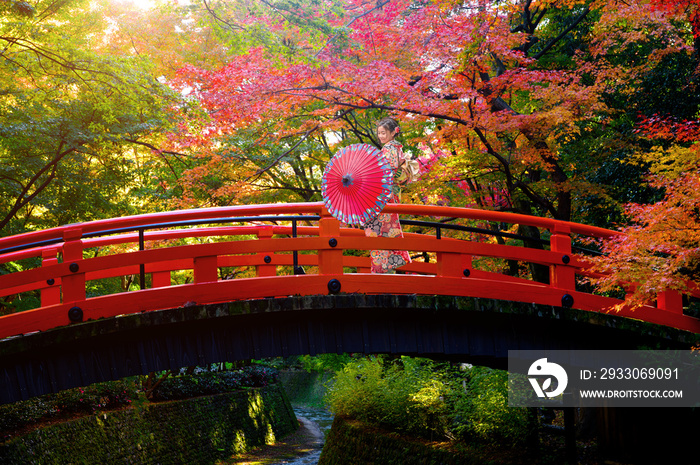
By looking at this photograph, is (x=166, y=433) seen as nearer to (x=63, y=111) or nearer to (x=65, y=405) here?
(x=65, y=405)

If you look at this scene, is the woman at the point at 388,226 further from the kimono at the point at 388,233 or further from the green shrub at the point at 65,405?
the green shrub at the point at 65,405

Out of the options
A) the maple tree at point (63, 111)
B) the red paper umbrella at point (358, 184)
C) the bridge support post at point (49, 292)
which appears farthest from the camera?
the maple tree at point (63, 111)

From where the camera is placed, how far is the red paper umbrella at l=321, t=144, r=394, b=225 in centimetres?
571

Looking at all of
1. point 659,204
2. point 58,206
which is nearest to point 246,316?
point 659,204

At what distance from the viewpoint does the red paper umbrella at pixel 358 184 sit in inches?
225

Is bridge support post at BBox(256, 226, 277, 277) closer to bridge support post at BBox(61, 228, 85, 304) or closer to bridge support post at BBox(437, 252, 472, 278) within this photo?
bridge support post at BBox(437, 252, 472, 278)

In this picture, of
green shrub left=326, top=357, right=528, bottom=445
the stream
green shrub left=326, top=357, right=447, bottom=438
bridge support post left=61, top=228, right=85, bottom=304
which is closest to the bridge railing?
bridge support post left=61, top=228, right=85, bottom=304

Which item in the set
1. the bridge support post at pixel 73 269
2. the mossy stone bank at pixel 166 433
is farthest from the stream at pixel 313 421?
the bridge support post at pixel 73 269

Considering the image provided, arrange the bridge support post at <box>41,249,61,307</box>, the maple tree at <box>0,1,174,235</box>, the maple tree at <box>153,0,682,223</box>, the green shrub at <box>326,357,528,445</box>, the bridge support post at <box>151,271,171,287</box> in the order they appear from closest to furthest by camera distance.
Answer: the bridge support post at <box>41,249,61,307</box> → the bridge support post at <box>151,271,171,287</box> → the green shrub at <box>326,357,528,445</box> → the maple tree at <box>153,0,682,223</box> → the maple tree at <box>0,1,174,235</box>

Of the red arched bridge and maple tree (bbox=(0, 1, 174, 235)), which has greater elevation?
maple tree (bbox=(0, 1, 174, 235))

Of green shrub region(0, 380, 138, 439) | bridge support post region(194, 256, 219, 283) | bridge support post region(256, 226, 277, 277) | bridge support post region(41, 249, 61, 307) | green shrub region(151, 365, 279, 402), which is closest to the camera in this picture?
bridge support post region(194, 256, 219, 283)

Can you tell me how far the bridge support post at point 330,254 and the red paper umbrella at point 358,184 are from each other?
98mm

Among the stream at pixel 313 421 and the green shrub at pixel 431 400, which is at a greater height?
the green shrub at pixel 431 400

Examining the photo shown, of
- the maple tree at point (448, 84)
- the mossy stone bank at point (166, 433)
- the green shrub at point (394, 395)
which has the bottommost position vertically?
the mossy stone bank at point (166, 433)
